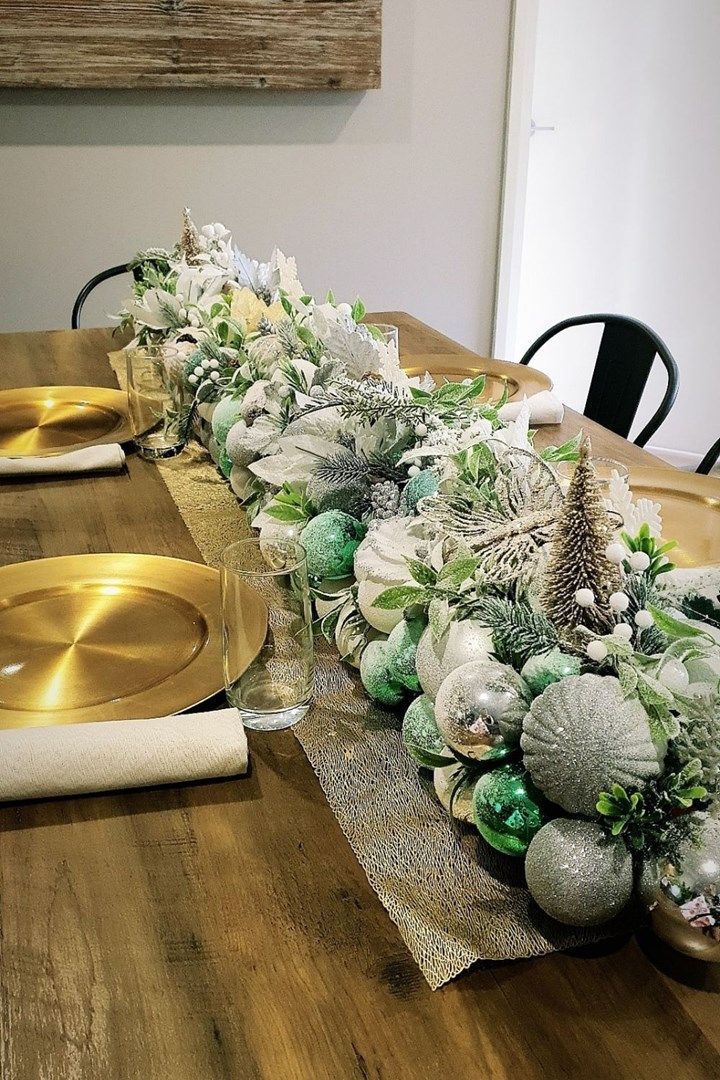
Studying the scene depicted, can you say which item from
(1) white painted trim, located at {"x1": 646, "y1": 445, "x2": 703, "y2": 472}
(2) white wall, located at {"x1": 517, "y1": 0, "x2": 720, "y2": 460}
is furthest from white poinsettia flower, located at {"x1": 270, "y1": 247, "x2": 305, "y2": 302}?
(1) white painted trim, located at {"x1": 646, "y1": 445, "x2": 703, "y2": 472}

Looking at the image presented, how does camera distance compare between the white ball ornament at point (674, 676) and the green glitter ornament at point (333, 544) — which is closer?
the white ball ornament at point (674, 676)

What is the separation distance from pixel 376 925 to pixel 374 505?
0.40m

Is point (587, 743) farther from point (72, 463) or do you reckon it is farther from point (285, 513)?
point (72, 463)

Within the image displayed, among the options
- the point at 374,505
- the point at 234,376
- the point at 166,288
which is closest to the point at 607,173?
the point at 166,288

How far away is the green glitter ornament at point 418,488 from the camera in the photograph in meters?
0.87

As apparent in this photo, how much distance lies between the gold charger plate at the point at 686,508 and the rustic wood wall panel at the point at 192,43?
8.27 ft

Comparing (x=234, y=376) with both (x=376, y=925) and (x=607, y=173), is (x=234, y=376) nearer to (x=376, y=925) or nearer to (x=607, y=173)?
(x=376, y=925)

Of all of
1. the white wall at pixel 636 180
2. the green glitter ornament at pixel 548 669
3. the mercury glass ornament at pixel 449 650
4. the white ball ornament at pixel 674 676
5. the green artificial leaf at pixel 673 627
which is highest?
the green artificial leaf at pixel 673 627

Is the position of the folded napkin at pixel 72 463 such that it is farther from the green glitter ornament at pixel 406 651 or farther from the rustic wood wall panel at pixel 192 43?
the rustic wood wall panel at pixel 192 43

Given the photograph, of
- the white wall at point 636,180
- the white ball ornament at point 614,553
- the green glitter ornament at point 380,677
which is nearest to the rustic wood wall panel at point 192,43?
the white wall at point 636,180

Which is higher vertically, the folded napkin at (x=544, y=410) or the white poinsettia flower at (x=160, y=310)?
the white poinsettia flower at (x=160, y=310)

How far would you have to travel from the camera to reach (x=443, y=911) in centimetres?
63

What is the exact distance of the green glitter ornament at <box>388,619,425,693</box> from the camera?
77cm

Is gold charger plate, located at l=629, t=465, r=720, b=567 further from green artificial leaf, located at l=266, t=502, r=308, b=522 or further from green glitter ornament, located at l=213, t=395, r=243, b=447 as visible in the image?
green glitter ornament, located at l=213, t=395, r=243, b=447
